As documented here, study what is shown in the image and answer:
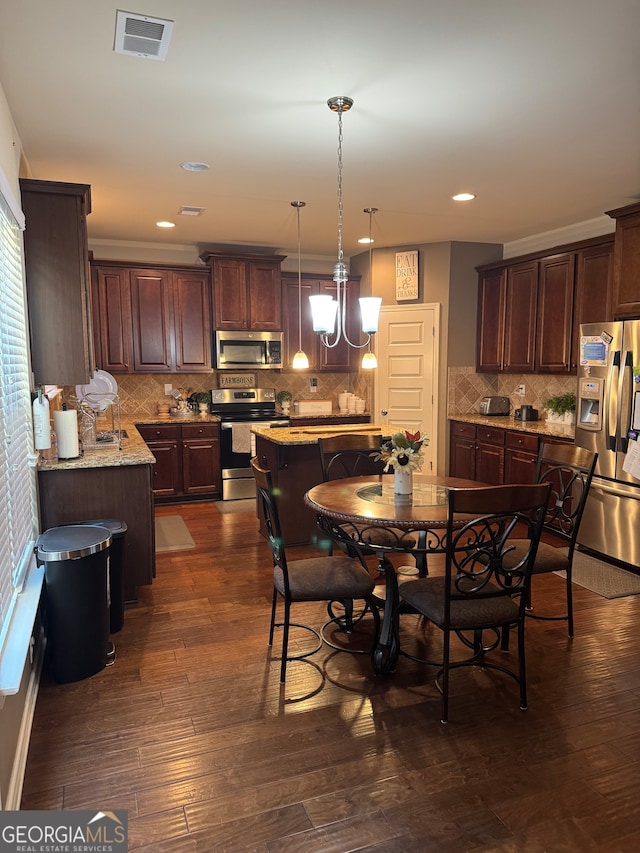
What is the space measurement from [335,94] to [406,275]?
3603mm

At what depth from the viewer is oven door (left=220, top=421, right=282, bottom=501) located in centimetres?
610

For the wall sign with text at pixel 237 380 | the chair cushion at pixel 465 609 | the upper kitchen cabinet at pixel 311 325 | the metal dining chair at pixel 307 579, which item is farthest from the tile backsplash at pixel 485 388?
the chair cushion at pixel 465 609

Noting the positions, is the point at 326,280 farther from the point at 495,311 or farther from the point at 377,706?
the point at 377,706

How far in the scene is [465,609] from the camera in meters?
2.41

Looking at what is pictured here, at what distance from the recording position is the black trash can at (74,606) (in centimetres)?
267

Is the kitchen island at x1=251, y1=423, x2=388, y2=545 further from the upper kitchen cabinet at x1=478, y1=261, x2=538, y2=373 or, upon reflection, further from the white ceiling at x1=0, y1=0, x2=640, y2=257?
the upper kitchen cabinet at x1=478, y1=261, x2=538, y2=373

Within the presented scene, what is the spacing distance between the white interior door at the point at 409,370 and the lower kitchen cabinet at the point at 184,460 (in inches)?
74.8

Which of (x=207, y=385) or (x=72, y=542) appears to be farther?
(x=207, y=385)

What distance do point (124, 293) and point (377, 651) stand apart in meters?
4.65

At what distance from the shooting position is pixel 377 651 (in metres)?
2.78

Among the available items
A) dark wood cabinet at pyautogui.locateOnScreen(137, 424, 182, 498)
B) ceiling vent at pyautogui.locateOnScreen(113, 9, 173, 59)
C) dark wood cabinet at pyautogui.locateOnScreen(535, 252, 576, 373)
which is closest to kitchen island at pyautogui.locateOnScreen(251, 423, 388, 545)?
dark wood cabinet at pyautogui.locateOnScreen(137, 424, 182, 498)

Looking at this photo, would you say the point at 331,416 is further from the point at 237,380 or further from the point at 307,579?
the point at 307,579

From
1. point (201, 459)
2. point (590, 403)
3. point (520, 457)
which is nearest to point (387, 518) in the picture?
point (590, 403)

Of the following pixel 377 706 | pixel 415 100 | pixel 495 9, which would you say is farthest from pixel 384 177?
pixel 377 706
